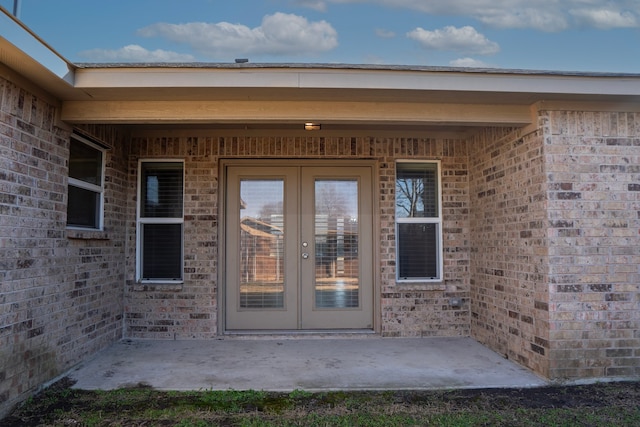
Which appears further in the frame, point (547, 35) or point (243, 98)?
point (547, 35)

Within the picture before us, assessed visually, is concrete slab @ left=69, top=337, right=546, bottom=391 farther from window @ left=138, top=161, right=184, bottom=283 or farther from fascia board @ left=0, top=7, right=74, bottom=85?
fascia board @ left=0, top=7, right=74, bottom=85

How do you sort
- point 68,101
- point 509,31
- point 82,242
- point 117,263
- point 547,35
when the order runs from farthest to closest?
point 509,31
point 547,35
point 117,263
point 82,242
point 68,101

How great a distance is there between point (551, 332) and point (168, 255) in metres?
4.38

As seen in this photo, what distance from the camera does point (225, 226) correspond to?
5.70m

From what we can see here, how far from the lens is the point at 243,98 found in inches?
158

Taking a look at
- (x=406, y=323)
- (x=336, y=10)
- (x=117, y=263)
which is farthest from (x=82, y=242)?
(x=336, y=10)

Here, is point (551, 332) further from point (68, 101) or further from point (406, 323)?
point (68, 101)

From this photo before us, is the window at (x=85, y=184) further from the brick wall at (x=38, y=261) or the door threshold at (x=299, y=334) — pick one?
the door threshold at (x=299, y=334)

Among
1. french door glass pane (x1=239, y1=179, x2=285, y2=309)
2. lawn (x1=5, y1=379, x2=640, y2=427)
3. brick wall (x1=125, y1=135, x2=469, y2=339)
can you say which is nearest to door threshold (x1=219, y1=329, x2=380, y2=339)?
brick wall (x1=125, y1=135, x2=469, y2=339)

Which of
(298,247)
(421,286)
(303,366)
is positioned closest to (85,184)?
(298,247)

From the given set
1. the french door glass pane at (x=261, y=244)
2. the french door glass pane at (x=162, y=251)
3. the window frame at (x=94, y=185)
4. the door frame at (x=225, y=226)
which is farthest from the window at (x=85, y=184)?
the french door glass pane at (x=261, y=244)

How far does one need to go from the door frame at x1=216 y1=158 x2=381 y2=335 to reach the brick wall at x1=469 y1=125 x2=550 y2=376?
1217mm

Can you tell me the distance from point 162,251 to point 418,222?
332cm

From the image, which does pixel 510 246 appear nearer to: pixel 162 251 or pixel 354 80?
→ pixel 354 80
